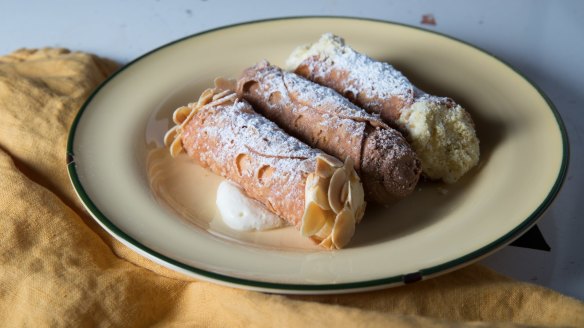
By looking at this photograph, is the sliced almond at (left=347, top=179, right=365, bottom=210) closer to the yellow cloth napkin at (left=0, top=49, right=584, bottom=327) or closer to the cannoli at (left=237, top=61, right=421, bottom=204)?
the cannoli at (left=237, top=61, right=421, bottom=204)

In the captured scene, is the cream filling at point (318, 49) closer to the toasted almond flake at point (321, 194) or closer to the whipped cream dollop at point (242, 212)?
the whipped cream dollop at point (242, 212)

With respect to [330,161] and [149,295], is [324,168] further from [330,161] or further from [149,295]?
[149,295]

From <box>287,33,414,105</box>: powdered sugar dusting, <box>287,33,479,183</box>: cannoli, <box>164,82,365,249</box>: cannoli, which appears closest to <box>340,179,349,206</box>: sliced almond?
<box>164,82,365,249</box>: cannoli

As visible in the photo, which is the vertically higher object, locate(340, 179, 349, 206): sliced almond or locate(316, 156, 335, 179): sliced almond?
locate(316, 156, 335, 179): sliced almond

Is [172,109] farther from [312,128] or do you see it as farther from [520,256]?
[520,256]

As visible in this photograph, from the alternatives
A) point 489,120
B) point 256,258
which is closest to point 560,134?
point 489,120

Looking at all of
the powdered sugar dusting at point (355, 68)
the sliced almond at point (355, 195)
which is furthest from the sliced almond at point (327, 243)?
the powdered sugar dusting at point (355, 68)
